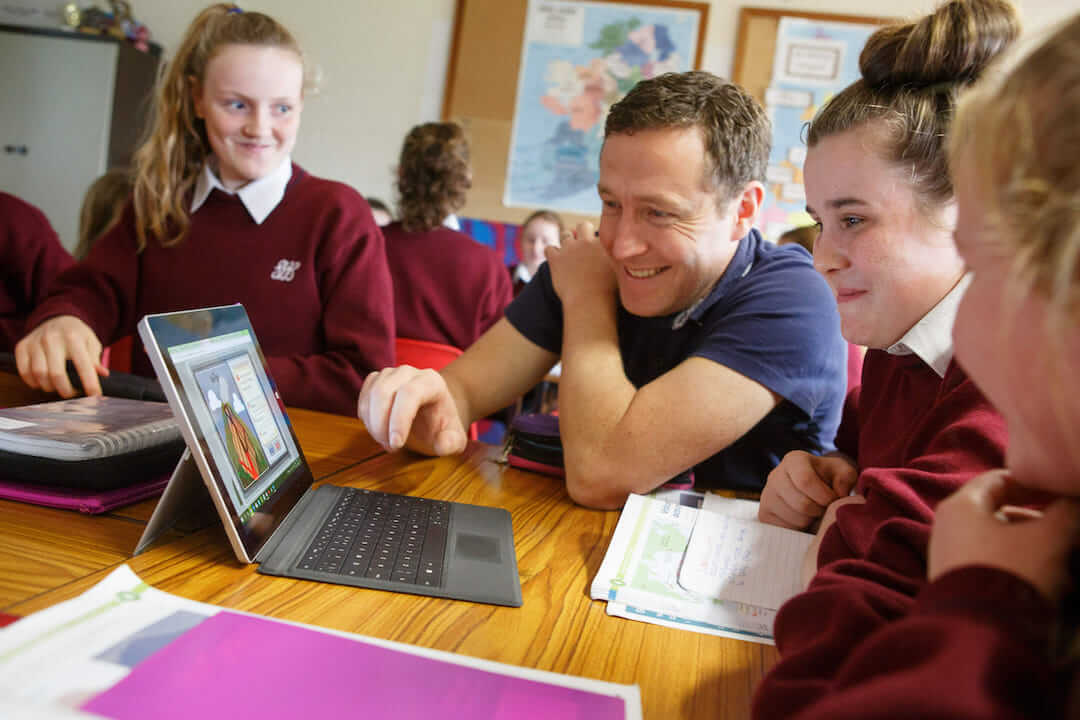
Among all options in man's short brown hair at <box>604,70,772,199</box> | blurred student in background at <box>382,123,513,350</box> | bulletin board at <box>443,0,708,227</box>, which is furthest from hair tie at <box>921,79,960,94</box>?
bulletin board at <box>443,0,708,227</box>

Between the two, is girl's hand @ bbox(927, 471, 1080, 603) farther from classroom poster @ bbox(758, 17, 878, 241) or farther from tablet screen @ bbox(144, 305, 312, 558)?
classroom poster @ bbox(758, 17, 878, 241)

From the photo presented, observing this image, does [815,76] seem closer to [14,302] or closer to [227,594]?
[14,302]

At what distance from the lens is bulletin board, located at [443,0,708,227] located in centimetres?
441

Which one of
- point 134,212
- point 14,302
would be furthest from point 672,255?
point 14,302

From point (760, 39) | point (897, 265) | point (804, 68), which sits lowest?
point (897, 265)

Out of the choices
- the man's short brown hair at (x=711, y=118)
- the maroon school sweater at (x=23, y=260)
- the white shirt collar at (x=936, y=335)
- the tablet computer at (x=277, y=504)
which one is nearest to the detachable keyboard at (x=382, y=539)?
the tablet computer at (x=277, y=504)

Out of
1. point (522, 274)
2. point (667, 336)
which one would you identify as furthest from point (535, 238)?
point (667, 336)

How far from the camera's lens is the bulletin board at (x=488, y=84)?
14.5 feet

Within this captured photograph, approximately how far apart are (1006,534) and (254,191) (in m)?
1.59

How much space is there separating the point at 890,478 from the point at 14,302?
220 centimetres

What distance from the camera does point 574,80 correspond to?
442 centimetres

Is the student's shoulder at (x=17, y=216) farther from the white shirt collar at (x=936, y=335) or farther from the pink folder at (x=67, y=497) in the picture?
the white shirt collar at (x=936, y=335)

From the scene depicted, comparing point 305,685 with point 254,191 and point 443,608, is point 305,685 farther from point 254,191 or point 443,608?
point 254,191

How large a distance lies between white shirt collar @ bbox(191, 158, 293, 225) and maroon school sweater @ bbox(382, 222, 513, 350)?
0.92m
